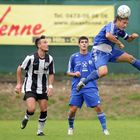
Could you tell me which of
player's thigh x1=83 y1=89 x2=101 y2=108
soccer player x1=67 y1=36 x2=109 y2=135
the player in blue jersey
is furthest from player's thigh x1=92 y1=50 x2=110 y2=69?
player's thigh x1=83 y1=89 x2=101 y2=108

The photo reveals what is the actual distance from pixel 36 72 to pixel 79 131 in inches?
101

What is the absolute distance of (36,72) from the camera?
17.9 meters

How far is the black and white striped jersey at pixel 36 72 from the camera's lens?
17828mm

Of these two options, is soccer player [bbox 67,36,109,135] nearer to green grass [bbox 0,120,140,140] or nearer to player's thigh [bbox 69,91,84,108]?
player's thigh [bbox 69,91,84,108]

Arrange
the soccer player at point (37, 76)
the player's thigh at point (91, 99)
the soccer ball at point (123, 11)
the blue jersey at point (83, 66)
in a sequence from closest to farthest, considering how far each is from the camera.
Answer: the soccer ball at point (123, 11)
the soccer player at point (37, 76)
the player's thigh at point (91, 99)
the blue jersey at point (83, 66)

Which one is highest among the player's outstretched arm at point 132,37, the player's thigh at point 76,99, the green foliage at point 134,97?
the player's outstretched arm at point 132,37

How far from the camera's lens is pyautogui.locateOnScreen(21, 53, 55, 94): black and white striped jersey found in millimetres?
17828

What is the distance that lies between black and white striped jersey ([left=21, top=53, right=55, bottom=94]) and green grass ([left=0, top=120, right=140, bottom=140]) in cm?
107

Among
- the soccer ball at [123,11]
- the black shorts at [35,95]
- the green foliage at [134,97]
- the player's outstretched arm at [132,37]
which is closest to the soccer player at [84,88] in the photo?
the black shorts at [35,95]

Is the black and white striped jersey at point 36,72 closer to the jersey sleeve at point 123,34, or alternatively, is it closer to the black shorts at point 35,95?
the black shorts at point 35,95

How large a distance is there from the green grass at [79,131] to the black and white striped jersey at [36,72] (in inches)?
42.1

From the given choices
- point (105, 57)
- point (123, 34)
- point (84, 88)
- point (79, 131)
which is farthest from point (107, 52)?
point (79, 131)

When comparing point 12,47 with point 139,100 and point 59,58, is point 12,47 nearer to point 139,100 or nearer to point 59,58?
point 59,58

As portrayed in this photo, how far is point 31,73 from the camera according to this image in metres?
17.9
